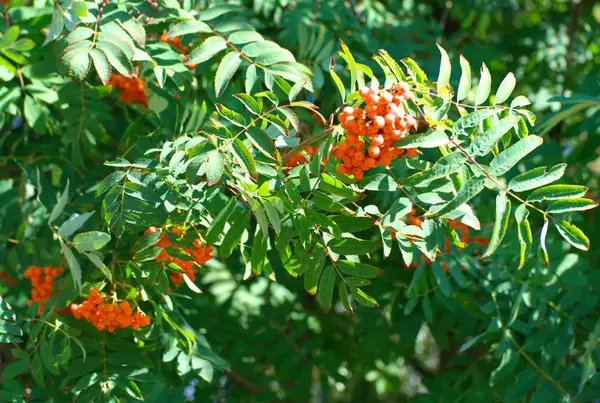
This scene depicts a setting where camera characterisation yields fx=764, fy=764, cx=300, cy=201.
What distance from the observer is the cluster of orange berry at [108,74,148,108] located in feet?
7.52

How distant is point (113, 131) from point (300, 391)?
1.29 meters

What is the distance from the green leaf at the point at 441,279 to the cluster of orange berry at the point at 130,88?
3.27 feet

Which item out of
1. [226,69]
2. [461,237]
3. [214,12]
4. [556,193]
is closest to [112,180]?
[226,69]

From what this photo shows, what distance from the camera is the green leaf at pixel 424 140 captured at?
4.83 feet

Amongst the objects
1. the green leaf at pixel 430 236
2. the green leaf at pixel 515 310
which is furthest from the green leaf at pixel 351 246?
the green leaf at pixel 515 310

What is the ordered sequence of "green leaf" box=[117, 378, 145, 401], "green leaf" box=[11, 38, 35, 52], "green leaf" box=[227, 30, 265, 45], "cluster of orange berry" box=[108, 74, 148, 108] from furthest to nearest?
1. "cluster of orange berry" box=[108, 74, 148, 108]
2. "green leaf" box=[11, 38, 35, 52]
3. "green leaf" box=[227, 30, 265, 45]
4. "green leaf" box=[117, 378, 145, 401]

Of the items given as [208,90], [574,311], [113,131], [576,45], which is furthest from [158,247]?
[576,45]

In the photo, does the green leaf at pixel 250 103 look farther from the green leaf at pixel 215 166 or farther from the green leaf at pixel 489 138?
the green leaf at pixel 489 138

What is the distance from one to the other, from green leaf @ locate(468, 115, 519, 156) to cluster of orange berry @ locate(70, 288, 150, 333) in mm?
869

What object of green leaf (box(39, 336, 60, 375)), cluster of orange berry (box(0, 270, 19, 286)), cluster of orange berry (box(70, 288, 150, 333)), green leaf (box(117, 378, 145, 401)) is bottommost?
cluster of orange berry (box(0, 270, 19, 286))

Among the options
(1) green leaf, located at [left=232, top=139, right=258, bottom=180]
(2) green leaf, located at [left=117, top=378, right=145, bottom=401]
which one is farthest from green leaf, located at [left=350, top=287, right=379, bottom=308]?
(2) green leaf, located at [left=117, top=378, right=145, bottom=401]

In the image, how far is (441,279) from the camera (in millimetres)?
2221

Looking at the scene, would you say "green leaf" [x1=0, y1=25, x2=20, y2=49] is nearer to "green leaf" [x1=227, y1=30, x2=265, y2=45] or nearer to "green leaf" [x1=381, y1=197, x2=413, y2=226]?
"green leaf" [x1=227, y1=30, x2=265, y2=45]

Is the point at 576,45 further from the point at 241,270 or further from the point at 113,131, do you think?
the point at 113,131
